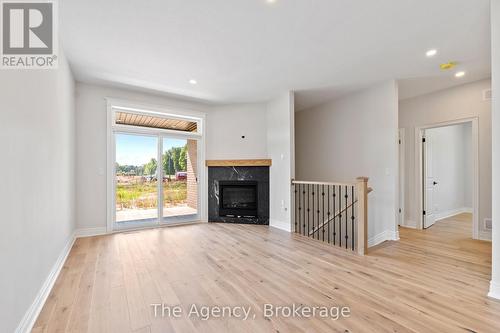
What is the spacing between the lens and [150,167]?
471 cm

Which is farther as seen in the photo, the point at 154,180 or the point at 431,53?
the point at 154,180

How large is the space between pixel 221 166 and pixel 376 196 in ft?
10.8

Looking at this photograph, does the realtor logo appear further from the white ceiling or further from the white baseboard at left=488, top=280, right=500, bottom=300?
the white baseboard at left=488, top=280, right=500, bottom=300

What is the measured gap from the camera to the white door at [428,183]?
4633 millimetres

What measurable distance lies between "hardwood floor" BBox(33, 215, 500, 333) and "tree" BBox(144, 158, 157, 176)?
1461 mm

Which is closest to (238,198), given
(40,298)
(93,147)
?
(93,147)

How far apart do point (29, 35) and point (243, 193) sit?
4168mm

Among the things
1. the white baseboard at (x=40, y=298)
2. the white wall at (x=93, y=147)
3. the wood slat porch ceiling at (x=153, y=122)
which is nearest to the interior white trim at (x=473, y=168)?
the wood slat porch ceiling at (x=153, y=122)

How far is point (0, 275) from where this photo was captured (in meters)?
1.31

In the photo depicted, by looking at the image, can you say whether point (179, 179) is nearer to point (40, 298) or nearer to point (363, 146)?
point (40, 298)

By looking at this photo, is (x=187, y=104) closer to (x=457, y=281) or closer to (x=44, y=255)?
(x=44, y=255)

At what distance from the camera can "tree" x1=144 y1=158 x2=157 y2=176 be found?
4672 mm

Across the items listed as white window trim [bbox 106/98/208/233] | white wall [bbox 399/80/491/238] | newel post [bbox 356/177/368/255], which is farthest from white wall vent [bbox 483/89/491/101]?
white window trim [bbox 106/98/208/233]

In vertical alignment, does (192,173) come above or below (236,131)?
below
